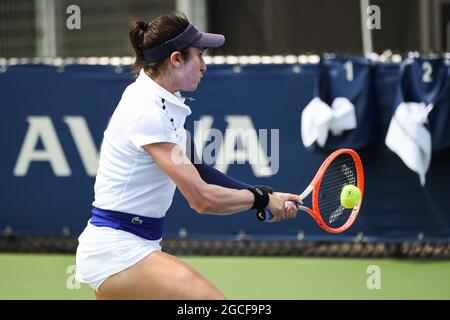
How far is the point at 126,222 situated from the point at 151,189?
16 cm

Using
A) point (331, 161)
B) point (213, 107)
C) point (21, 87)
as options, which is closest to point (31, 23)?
point (21, 87)

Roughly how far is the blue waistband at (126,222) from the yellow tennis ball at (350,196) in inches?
41.6

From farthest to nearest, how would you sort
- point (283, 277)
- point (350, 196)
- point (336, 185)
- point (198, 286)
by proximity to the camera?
1. point (283, 277)
2. point (336, 185)
3. point (350, 196)
4. point (198, 286)

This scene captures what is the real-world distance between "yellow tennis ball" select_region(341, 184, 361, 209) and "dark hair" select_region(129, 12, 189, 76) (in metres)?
1.08

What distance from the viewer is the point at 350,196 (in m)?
4.60

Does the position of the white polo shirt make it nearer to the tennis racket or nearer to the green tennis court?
the tennis racket

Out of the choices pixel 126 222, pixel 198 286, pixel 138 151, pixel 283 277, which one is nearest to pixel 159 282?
pixel 198 286

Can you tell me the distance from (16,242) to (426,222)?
3.58 m

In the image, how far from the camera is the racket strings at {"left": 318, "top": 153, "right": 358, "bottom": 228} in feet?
15.9

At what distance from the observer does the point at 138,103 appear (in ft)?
12.6

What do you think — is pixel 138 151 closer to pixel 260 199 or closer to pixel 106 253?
pixel 106 253

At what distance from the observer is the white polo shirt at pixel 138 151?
3799mm

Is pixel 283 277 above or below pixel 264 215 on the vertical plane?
below
